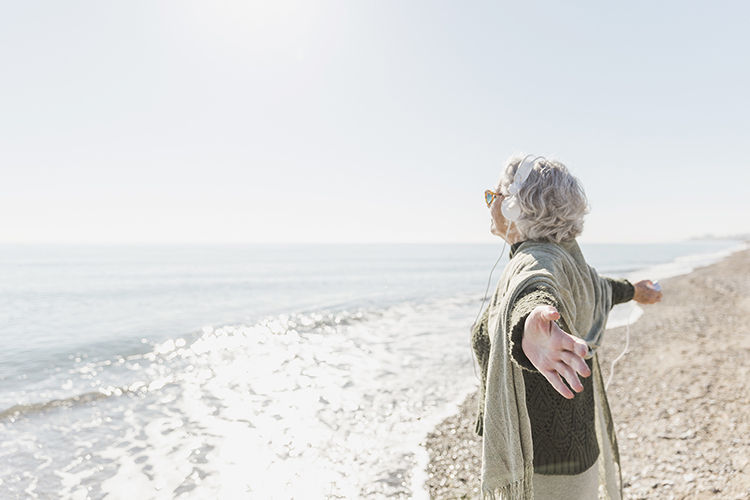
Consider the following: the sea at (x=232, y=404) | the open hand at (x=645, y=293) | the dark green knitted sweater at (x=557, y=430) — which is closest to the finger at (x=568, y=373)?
the dark green knitted sweater at (x=557, y=430)

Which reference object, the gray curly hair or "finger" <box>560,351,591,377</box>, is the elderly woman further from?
"finger" <box>560,351,591,377</box>

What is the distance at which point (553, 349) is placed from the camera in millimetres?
1145

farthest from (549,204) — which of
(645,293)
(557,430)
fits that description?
(645,293)

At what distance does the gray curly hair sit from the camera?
5.98 feet

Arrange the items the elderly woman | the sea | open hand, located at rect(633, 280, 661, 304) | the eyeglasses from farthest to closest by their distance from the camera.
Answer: the sea
open hand, located at rect(633, 280, 661, 304)
the eyeglasses
the elderly woman

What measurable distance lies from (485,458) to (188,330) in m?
14.5

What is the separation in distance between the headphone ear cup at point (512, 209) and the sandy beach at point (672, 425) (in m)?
3.35

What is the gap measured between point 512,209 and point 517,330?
2.49 feet

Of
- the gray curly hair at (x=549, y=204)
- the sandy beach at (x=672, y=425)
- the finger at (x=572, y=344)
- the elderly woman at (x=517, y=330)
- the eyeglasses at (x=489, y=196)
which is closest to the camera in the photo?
the finger at (x=572, y=344)

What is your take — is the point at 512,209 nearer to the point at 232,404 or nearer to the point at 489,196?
the point at 489,196

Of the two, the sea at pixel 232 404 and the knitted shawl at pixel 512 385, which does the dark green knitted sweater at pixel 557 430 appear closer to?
the knitted shawl at pixel 512 385

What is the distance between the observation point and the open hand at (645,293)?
266 cm

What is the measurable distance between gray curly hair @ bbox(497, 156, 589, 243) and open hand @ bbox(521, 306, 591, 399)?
2.30 feet

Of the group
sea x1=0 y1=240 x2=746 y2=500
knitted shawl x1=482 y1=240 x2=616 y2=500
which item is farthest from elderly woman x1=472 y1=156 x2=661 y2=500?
sea x1=0 y1=240 x2=746 y2=500
